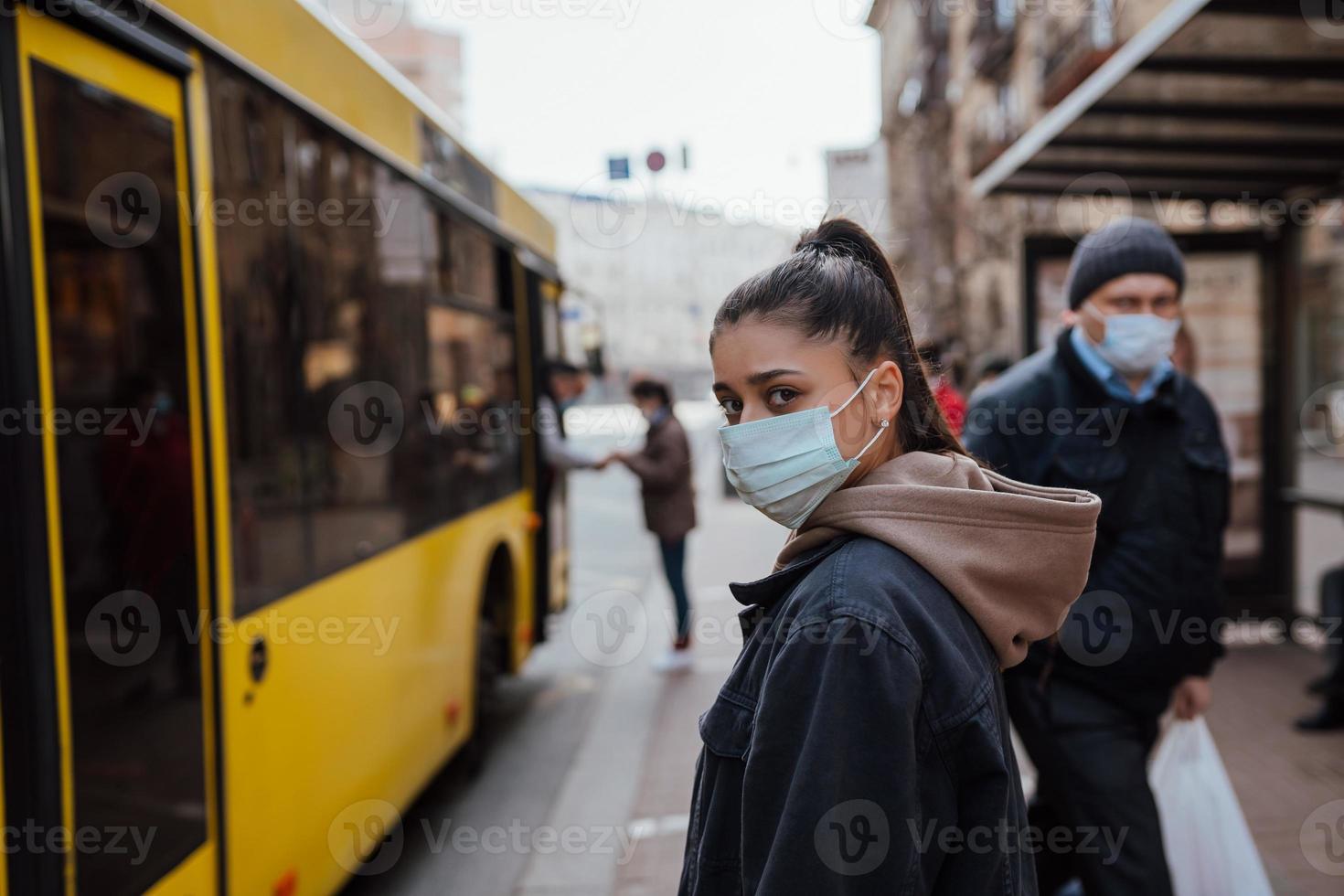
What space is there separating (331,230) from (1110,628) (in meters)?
2.87

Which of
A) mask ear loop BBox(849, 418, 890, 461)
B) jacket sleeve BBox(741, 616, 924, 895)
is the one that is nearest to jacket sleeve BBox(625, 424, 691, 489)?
mask ear loop BBox(849, 418, 890, 461)

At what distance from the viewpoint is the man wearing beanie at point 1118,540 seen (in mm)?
2723

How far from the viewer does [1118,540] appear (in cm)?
292

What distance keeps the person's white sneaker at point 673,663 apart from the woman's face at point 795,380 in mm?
6450

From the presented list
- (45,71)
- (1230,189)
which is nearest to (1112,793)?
(45,71)

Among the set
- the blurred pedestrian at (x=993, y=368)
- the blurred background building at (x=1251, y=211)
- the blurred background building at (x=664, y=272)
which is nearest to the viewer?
the blurred background building at (x=1251, y=211)

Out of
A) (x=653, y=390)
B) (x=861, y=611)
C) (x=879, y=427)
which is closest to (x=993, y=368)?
(x=653, y=390)

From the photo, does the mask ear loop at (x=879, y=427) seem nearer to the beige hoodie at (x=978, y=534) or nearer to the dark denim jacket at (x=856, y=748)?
the beige hoodie at (x=978, y=534)

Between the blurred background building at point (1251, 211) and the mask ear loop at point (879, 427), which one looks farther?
the blurred background building at point (1251, 211)

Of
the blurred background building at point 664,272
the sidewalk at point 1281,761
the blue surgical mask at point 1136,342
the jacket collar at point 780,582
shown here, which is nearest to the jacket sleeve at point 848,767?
the jacket collar at point 780,582

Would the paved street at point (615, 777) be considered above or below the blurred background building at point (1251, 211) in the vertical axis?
below

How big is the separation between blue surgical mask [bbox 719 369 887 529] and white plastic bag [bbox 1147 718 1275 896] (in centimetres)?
196

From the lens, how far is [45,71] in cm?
234

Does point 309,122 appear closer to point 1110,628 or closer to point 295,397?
point 295,397
